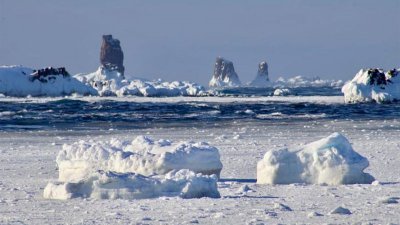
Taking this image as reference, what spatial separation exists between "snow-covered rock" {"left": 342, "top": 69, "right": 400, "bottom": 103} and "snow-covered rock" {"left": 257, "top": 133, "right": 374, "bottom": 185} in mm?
51497

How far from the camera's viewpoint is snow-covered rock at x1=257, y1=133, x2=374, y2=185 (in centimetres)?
1358

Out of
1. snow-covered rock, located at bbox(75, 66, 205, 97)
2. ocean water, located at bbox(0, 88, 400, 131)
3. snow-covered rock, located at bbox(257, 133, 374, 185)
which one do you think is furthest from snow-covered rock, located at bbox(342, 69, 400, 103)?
snow-covered rock, located at bbox(257, 133, 374, 185)

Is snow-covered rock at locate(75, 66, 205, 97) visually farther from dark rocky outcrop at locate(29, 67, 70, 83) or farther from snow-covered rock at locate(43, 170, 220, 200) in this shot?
snow-covered rock at locate(43, 170, 220, 200)

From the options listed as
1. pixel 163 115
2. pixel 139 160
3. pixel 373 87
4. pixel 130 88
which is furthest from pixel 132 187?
pixel 130 88

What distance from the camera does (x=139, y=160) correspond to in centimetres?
1416

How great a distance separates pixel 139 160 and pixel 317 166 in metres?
2.77

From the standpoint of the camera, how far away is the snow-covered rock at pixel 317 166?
13578mm

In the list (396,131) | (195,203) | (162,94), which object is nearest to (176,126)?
(396,131)

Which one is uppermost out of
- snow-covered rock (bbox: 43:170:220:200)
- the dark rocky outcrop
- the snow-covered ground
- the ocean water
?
the dark rocky outcrop

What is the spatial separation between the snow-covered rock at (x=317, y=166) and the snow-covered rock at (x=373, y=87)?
169 ft

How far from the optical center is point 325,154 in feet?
45.2

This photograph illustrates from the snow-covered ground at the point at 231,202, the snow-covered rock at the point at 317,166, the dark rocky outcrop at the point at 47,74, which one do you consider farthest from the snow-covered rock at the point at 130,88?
the snow-covered rock at the point at 317,166

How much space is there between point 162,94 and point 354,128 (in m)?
83.5

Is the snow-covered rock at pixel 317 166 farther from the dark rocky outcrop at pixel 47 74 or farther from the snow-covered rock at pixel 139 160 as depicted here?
the dark rocky outcrop at pixel 47 74
